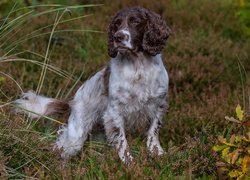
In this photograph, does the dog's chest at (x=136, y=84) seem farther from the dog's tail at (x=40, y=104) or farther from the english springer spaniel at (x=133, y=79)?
the dog's tail at (x=40, y=104)

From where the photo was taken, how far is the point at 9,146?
5371 millimetres

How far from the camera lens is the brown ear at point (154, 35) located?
6.04 metres

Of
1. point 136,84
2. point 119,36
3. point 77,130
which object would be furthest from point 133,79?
point 77,130

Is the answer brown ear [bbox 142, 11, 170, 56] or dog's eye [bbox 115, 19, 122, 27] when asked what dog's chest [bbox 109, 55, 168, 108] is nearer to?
brown ear [bbox 142, 11, 170, 56]

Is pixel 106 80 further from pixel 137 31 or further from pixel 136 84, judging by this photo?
pixel 137 31

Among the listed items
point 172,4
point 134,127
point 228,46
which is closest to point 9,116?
point 134,127

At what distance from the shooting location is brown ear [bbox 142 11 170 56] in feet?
19.8

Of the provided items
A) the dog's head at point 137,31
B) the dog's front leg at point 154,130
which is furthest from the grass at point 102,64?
the dog's head at point 137,31

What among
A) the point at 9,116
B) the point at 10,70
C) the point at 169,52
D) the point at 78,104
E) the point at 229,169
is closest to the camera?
the point at 229,169

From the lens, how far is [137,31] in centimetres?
603

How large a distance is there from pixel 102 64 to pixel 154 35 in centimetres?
275

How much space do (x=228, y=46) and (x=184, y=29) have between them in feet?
3.01

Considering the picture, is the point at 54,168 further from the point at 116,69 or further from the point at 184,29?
the point at 184,29

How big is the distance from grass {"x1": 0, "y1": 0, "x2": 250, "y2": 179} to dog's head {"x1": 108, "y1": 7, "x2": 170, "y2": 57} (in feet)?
1.63
